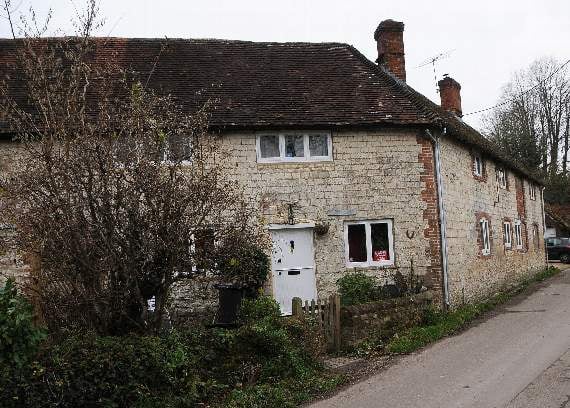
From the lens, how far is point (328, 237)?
1380 centimetres

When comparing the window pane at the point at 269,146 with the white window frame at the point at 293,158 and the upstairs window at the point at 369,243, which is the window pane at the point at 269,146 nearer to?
the white window frame at the point at 293,158

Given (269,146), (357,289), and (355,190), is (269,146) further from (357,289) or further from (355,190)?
(357,289)

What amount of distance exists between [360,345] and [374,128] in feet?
19.1

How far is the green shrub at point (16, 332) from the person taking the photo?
6.34 m

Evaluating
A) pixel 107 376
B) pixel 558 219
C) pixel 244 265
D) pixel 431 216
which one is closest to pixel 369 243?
pixel 431 216

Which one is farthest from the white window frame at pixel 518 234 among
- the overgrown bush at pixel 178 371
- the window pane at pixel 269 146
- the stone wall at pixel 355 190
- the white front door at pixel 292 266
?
the overgrown bush at pixel 178 371

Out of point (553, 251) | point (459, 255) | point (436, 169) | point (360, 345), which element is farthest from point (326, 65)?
point (553, 251)

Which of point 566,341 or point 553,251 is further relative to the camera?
point 553,251

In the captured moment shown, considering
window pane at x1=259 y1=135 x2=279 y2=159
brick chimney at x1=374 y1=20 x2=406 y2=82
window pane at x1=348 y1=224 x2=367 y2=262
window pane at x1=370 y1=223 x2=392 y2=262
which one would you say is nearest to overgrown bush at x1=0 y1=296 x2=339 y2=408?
window pane at x1=348 y1=224 x2=367 y2=262

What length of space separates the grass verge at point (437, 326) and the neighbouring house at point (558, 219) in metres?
27.0

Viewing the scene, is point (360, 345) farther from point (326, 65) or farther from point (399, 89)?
point (326, 65)

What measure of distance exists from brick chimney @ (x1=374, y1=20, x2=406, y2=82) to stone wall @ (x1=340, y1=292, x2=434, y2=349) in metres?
9.00

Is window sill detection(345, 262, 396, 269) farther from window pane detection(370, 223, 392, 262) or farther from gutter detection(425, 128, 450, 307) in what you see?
gutter detection(425, 128, 450, 307)

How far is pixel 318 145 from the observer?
14.1m
